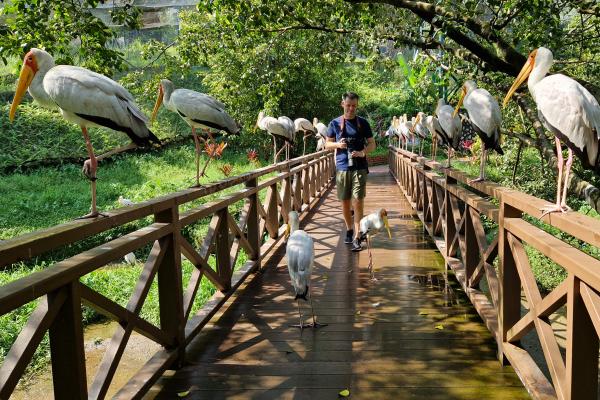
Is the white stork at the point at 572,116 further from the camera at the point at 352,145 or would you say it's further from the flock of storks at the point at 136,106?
the camera at the point at 352,145

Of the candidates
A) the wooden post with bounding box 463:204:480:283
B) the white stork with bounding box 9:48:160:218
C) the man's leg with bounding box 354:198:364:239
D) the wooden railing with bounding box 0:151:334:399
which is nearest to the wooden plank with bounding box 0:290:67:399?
the wooden railing with bounding box 0:151:334:399

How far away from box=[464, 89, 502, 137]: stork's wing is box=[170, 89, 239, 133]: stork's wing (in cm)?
227

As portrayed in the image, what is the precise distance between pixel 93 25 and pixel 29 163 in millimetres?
15419

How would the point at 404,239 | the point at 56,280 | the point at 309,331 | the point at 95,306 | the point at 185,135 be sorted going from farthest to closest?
the point at 185,135, the point at 404,239, the point at 309,331, the point at 95,306, the point at 56,280

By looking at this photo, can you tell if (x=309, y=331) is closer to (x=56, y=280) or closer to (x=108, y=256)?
(x=108, y=256)

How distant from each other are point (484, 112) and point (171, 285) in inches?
120

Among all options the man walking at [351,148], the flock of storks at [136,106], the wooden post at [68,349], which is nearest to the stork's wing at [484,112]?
the flock of storks at [136,106]

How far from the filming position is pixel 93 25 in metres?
5.04

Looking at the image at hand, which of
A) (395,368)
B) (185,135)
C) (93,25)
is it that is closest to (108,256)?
(395,368)

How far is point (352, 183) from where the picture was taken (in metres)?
6.24

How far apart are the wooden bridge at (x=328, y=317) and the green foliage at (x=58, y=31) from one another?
184 centimetres

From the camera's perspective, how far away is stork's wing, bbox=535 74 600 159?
9.37ft

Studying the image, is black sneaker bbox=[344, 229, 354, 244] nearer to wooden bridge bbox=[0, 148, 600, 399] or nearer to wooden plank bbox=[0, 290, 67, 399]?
wooden bridge bbox=[0, 148, 600, 399]

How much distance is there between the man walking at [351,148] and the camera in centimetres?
607
